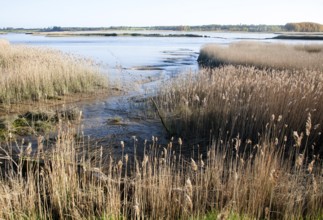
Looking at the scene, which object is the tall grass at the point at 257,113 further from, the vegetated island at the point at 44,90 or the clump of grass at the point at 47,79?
the clump of grass at the point at 47,79

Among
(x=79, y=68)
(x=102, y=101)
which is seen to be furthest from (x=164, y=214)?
(x=79, y=68)

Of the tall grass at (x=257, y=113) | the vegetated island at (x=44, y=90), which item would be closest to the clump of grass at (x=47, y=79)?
the vegetated island at (x=44, y=90)

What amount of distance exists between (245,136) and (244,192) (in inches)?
130

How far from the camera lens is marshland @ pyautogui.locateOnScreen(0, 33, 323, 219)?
4250 millimetres

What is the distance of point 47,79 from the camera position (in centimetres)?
1310

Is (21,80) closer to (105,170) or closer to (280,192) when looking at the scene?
(105,170)

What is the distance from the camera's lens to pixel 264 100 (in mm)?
7699

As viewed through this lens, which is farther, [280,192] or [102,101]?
[102,101]

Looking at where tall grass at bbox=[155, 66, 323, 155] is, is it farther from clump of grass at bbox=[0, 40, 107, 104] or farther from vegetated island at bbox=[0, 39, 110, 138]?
clump of grass at bbox=[0, 40, 107, 104]

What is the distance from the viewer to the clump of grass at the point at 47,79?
12148 millimetres

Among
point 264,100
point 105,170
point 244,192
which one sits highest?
point 264,100

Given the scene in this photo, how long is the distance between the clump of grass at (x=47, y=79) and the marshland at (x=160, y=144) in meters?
0.05

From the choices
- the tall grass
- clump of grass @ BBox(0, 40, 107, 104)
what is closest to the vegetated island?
clump of grass @ BBox(0, 40, 107, 104)

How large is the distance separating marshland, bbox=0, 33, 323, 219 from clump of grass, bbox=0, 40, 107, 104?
0.05 metres
